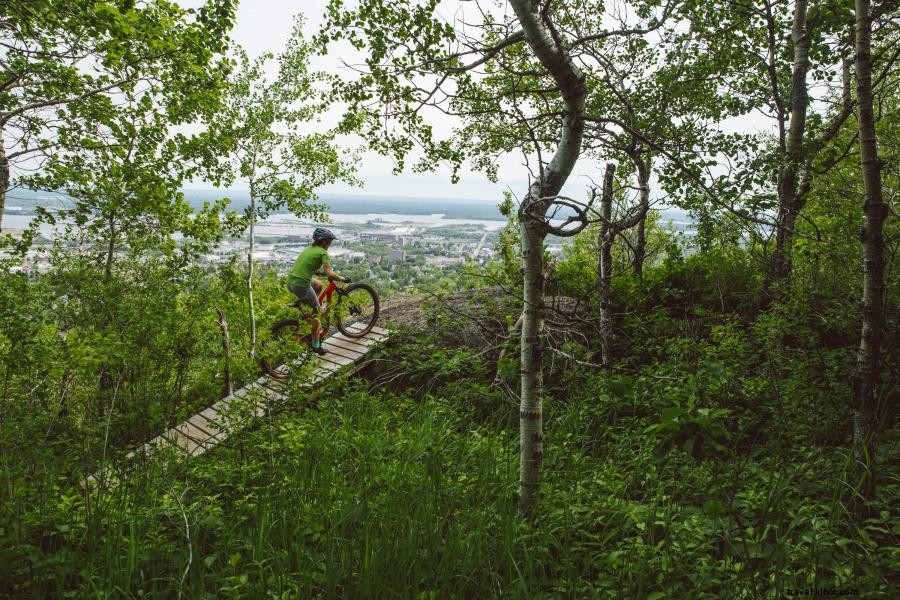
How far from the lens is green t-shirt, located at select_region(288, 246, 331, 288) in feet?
23.2

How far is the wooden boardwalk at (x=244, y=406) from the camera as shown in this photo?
4.71 metres

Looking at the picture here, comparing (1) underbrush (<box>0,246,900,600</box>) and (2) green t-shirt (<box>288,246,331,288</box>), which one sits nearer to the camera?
(1) underbrush (<box>0,246,900,600</box>)

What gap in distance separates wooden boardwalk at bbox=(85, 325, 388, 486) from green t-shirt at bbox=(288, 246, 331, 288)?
1.34 meters

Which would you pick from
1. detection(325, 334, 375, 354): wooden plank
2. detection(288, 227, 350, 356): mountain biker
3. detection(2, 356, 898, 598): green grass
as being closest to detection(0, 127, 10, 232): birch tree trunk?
detection(288, 227, 350, 356): mountain biker

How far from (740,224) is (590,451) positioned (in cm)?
271

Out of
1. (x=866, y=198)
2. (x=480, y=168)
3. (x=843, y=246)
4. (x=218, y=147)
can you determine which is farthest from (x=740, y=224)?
(x=218, y=147)

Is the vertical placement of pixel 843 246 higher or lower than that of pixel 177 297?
higher

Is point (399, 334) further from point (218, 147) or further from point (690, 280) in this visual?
point (690, 280)

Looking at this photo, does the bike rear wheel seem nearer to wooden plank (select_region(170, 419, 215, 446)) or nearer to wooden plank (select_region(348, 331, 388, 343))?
wooden plank (select_region(170, 419, 215, 446))

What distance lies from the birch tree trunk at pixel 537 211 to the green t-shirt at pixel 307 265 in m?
4.95

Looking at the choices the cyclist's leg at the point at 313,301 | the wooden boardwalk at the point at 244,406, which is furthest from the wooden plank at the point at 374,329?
the cyclist's leg at the point at 313,301

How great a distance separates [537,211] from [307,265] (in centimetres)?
522

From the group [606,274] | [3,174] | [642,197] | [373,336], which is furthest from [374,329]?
[3,174]

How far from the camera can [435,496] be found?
3100 millimetres
